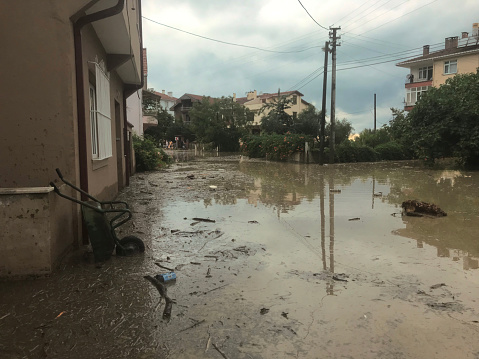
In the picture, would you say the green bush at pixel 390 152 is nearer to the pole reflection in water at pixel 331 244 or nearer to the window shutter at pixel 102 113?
the pole reflection in water at pixel 331 244

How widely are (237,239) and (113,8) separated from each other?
3.81 m

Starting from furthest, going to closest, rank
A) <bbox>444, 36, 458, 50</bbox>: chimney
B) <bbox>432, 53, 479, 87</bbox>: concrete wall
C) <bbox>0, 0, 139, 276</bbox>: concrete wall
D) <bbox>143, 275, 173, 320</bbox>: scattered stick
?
<bbox>444, 36, 458, 50</bbox>: chimney → <bbox>432, 53, 479, 87</bbox>: concrete wall → <bbox>0, 0, 139, 276</bbox>: concrete wall → <bbox>143, 275, 173, 320</bbox>: scattered stick

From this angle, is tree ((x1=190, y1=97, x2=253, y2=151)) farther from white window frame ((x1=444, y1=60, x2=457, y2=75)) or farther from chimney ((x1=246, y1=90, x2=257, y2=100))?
chimney ((x1=246, y1=90, x2=257, y2=100))

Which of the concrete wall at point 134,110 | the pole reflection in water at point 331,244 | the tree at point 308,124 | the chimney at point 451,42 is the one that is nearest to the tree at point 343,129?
the tree at point 308,124

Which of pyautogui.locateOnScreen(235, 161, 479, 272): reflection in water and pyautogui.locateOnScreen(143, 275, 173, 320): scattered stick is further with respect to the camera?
pyautogui.locateOnScreen(235, 161, 479, 272): reflection in water

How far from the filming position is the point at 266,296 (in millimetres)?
3574

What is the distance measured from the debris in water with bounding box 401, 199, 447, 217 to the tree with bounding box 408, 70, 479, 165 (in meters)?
13.5

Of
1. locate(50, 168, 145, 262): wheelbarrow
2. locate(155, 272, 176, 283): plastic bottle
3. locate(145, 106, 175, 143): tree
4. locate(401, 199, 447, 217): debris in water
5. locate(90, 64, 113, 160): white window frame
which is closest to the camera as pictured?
locate(155, 272, 176, 283): plastic bottle

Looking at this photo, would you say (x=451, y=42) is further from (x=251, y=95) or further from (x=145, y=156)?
(x=251, y=95)

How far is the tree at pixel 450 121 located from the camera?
61.9 ft

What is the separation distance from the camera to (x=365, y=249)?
5156 millimetres

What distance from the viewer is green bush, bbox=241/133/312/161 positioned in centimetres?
2680

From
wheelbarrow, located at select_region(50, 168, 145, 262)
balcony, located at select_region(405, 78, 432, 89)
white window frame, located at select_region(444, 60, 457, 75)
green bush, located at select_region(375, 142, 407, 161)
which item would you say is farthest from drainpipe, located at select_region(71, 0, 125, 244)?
balcony, located at select_region(405, 78, 432, 89)

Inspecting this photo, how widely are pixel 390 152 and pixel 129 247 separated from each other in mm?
29906
